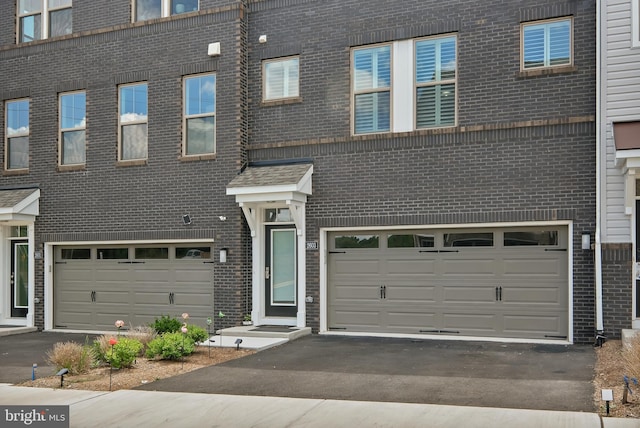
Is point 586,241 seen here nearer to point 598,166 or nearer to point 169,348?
point 598,166

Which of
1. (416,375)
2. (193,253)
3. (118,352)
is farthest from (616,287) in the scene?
(193,253)

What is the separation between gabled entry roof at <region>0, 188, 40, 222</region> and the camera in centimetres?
1623

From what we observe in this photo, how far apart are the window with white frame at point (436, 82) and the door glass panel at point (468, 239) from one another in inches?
87.8

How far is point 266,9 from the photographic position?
1502 cm

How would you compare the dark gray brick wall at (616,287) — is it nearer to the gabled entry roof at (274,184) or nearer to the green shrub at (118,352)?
the gabled entry roof at (274,184)

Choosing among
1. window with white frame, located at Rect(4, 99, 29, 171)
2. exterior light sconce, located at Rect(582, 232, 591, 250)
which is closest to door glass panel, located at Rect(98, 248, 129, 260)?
window with white frame, located at Rect(4, 99, 29, 171)

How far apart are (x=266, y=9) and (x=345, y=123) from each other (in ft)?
10.7

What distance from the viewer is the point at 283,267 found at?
587 inches

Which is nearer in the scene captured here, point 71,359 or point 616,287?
point 71,359

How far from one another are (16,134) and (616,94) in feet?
46.8

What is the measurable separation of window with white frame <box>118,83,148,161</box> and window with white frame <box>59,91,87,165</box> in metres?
1.10

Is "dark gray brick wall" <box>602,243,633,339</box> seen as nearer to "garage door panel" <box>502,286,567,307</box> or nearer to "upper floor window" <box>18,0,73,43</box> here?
"garage door panel" <box>502,286,567,307</box>

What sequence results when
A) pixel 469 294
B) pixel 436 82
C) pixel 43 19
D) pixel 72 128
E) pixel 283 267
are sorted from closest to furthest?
1. pixel 469 294
2. pixel 436 82
3. pixel 283 267
4. pixel 72 128
5. pixel 43 19

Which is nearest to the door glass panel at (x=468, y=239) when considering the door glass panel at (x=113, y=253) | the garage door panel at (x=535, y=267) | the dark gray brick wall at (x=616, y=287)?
the garage door panel at (x=535, y=267)
